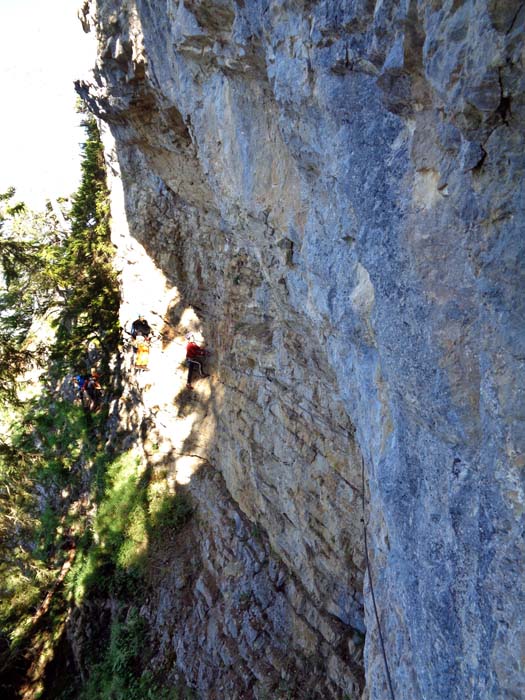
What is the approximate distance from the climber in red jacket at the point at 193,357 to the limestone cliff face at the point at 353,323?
151cm

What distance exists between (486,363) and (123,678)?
38.2 feet

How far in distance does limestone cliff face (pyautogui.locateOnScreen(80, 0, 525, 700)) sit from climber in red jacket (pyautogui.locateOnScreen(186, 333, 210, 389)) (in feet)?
4.95

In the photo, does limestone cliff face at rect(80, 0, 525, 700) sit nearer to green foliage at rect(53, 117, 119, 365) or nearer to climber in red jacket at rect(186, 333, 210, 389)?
climber in red jacket at rect(186, 333, 210, 389)

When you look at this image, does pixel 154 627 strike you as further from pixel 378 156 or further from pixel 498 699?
pixel 378 156

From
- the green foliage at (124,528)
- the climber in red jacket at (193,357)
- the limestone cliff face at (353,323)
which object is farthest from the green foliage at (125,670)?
the climber in red jacket at (193,357)

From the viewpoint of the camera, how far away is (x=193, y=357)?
12.2 m

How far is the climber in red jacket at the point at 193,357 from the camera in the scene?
1209cm

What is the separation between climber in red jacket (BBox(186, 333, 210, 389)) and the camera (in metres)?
12.1

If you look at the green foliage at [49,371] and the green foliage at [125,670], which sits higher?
the green foliage at [49,371]

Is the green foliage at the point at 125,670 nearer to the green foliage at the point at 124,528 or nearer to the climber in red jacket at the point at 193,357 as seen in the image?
the green foliage at the point at 124,528

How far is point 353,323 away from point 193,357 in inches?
320

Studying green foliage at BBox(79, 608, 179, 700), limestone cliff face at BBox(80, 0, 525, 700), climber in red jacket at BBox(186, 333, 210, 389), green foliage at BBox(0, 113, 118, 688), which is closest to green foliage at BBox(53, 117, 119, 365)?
green foliage at BBox(0, 113, 118, 688)

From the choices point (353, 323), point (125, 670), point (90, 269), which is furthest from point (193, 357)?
point (353, 323)

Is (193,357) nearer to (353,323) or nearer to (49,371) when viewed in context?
(353,323)
